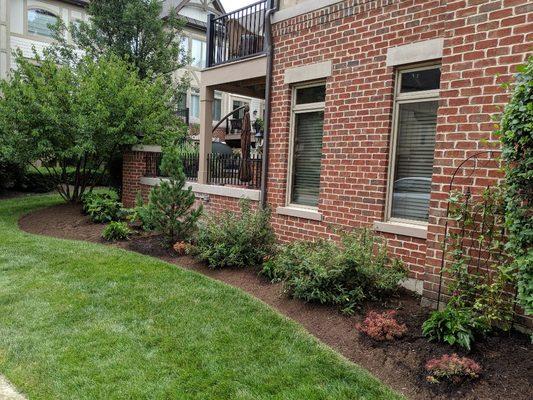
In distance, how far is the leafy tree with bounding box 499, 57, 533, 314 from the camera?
3125mm

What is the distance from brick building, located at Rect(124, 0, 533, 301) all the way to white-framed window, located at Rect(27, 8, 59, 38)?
18.3m

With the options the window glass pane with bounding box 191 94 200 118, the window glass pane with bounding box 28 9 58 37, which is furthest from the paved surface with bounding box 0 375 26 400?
the window glass pane with bounding box 191 94 200 118

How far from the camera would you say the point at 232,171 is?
896cm

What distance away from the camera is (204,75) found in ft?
31.2

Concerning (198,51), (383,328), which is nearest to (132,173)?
(383,328)

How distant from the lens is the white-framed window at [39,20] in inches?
861

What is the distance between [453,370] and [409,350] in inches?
19.2

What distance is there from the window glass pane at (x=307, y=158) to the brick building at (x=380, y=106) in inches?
0.8

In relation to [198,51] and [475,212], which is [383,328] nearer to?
[475,212]

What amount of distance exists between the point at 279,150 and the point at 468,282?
3.83 metres

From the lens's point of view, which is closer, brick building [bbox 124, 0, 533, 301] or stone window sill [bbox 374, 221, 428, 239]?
brick building [bbox 124, 0, 533, 301]

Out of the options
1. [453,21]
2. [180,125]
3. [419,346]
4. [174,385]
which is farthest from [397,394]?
[180,125]

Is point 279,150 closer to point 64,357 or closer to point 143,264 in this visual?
point 143,264

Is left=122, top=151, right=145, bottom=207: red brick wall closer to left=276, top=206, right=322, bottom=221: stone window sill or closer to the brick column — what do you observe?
the brick column
